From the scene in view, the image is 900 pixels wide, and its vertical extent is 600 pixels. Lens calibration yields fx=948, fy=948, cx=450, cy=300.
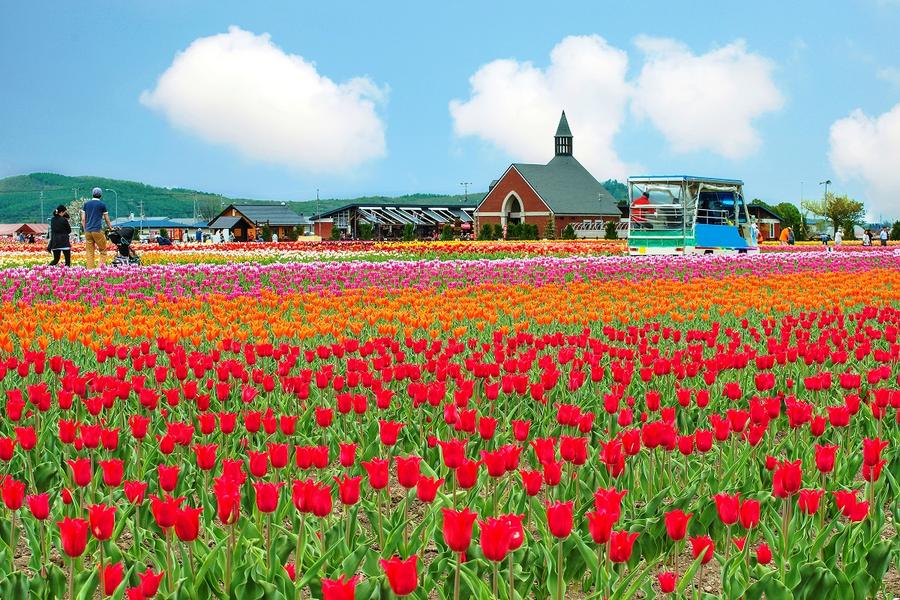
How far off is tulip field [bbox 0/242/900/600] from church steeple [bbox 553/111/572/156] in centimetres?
9647

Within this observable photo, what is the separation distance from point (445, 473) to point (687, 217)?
87.1 feet

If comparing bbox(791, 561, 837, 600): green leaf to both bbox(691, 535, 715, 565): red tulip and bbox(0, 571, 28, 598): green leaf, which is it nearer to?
bbox(691, 535, 715, 565): red tulip

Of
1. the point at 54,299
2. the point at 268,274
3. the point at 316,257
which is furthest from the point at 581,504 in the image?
the point at 316,257

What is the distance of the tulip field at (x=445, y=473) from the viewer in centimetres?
325

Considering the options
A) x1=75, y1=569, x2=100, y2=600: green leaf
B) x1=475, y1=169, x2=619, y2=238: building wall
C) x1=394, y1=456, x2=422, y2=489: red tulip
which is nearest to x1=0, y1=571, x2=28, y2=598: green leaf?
x1=75, y1=569, x2=100, y2=600: green leaf

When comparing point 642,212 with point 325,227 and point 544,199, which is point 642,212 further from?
point 325,227

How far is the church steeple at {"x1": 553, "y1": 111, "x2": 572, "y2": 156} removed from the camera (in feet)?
343

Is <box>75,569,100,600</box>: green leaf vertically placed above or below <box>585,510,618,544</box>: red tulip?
below

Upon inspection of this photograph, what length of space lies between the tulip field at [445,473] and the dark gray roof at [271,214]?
103 m

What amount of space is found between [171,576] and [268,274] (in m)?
15.1

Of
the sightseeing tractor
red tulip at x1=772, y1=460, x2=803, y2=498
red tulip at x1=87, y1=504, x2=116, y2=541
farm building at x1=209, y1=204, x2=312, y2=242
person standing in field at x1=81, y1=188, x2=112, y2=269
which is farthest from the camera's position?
farm building at x1=209, y1=204, x2=312, y2=242

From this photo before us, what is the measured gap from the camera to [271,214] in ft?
375

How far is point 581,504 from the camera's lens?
14.3ft

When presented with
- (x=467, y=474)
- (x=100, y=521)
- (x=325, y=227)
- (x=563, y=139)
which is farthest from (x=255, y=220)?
(x=100, y=521)
